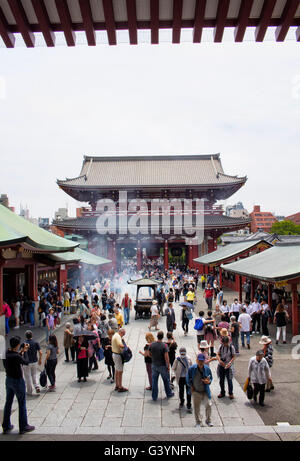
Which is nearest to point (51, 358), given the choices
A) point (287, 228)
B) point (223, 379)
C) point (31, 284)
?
point (223, 379)

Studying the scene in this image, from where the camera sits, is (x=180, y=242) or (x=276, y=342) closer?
(x=276, y=342)

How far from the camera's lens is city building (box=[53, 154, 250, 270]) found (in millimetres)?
38562

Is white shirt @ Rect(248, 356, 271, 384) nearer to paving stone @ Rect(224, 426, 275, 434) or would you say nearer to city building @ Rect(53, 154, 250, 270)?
paving stone @ Rect(224, 426, 275, 434)

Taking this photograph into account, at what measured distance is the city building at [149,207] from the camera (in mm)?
38562

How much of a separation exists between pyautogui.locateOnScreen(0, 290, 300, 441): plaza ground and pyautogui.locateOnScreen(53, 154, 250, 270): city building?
95.7 feet

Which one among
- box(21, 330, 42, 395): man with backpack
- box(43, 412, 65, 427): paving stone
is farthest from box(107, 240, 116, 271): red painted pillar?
box(43, 412, 65, 427): paving stone

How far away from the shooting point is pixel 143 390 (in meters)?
8.30

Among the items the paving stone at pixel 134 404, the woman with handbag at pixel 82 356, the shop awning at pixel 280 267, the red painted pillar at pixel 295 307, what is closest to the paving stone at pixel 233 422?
the paving stone at pixel 134 404

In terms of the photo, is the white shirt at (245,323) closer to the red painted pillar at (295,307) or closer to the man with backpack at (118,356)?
the red painted pillar at (295,307)

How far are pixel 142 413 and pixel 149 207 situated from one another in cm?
3456

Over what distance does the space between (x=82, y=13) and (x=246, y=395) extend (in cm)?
804

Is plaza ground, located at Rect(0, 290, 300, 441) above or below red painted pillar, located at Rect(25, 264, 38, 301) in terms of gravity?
below
